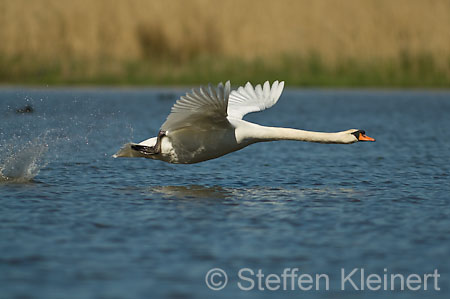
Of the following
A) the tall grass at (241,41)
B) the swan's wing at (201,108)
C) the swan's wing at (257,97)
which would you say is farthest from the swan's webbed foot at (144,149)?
the tall grass at (241,41)

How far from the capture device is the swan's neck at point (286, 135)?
9344mm

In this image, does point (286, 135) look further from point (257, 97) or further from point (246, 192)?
point (257, 97)

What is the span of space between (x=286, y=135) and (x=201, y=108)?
1.14 m

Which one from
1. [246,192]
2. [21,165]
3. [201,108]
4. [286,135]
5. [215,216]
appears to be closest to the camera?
[215,216]

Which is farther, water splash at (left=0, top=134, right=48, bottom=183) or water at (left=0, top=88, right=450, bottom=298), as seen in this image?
water splash at (left=0, top=134, right=48, bottom=183)

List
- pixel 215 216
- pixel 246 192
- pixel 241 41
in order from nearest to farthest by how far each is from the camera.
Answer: pixel 215 216
pixel 246 192
pixel 241 41

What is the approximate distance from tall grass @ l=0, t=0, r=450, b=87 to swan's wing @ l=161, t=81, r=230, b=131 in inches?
766

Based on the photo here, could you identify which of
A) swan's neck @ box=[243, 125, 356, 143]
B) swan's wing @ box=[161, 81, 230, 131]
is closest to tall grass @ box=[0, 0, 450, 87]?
swan's neck @ box=[243, 125, 356, 143]

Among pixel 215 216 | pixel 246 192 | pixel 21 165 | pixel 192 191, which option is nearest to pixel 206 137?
pixel 192 191

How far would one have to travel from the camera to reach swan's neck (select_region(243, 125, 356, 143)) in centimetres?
934

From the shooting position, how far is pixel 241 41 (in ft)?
96.4

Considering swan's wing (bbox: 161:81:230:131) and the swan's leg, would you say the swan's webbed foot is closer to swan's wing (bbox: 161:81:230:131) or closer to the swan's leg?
the swan's leg

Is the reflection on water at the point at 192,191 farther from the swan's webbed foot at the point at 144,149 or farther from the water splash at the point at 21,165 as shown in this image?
the water splash at the point at 21,165

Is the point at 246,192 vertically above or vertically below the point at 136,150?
below
